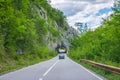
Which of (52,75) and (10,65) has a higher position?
(10,65)

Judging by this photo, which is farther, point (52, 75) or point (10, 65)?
point (10, 65)

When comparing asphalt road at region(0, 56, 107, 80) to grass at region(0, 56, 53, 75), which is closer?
asphalt road at region(0, 56, 107, 80)

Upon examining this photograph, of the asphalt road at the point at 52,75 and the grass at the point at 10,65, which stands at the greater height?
the grass at the point at 10,65

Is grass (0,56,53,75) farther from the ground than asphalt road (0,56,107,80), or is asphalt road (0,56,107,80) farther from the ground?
grass (0,56,53,75)

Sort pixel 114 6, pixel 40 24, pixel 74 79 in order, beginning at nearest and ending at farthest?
1. pixel 74 79
2. pixel 114 6
3. pixel 40 24

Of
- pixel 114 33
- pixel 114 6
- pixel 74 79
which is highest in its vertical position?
pixel 114 6

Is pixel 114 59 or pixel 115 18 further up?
pixel 115 18

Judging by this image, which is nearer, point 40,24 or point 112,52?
point 112,52

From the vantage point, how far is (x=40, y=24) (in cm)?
11319

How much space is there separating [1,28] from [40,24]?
203 feet

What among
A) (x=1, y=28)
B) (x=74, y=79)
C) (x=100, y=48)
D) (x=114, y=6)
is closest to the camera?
(x=74, y=79)

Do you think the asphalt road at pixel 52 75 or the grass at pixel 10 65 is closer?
the asphalt road at pixel 52 75

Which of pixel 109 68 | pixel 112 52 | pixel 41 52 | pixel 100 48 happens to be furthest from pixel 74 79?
pixel 41 52

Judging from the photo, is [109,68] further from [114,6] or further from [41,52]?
[41,52]
